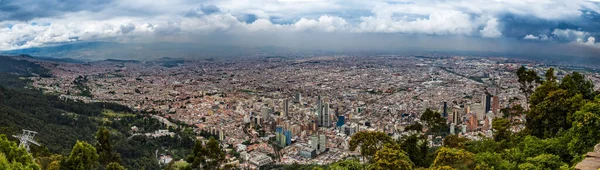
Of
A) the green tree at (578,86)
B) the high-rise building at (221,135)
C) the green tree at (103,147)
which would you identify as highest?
the green tree at (578,86)

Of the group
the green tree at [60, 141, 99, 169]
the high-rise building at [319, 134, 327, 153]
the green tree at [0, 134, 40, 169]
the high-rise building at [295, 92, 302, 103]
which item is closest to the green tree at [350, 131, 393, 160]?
the green tree at [60, 141, 99, 169]

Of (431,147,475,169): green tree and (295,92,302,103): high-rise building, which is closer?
(431,147,475,169): green tree

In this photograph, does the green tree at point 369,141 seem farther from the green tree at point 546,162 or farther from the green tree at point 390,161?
the green tree at point 546,162

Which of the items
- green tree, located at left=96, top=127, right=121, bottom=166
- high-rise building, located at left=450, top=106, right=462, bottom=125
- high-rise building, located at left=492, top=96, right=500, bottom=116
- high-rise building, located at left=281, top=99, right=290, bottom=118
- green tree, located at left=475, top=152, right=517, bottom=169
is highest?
green tree, located at left=475, top=152, right=517, bottom=169

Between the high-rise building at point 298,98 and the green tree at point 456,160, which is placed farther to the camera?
the high-rise building at point 298,98

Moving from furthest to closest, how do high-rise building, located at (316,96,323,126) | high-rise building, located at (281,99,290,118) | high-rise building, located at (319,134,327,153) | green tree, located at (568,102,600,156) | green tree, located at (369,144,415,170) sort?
high-rise building, located at (281,99,290,118), high-rise building, located at (316,96,323,126), high-rise building, located at (319,134,327,153), green tree, located at (568,102,600,156), green tree, located at (369,144,415,170)

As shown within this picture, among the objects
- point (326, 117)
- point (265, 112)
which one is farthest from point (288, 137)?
point (265, 112)

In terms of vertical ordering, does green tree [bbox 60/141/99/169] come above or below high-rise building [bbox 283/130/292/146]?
above

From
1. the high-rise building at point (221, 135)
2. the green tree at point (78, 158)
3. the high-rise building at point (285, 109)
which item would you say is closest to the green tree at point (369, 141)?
the green tree at point (78, 158)

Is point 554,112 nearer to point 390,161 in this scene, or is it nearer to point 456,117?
point 390,161

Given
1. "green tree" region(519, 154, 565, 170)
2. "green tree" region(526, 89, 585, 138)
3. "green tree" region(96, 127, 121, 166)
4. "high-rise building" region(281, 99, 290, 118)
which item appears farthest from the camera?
"high-rise building" region(281, 99, 290, 118)

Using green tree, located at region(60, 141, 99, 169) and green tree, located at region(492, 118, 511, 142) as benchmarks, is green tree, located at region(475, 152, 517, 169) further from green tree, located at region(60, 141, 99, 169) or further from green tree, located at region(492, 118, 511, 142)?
green tree, located at region(60, 141, 99, 169)

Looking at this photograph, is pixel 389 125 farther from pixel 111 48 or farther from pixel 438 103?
pixel 111 48
